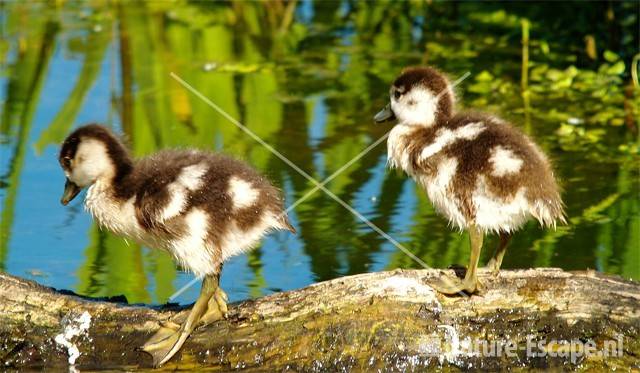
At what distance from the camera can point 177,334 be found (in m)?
5.61

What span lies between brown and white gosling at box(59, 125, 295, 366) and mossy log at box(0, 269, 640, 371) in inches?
6.1

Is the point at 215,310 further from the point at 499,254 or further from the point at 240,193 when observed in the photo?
the point at 499,254

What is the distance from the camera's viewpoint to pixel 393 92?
20.9 ft

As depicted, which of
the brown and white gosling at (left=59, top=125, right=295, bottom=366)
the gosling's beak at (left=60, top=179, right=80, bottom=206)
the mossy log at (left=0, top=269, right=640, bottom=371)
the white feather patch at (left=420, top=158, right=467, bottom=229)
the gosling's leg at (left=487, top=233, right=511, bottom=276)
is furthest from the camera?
the gosling's leg at (left=487, top=233, right=511, bottom=276)

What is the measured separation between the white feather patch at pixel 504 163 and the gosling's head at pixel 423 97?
461 mm

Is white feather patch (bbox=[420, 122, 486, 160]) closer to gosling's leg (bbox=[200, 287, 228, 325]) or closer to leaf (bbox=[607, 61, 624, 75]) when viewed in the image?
gosling's leg (bbox=[200, 287, 228, 325])

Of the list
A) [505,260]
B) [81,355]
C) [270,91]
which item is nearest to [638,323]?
[505,260]

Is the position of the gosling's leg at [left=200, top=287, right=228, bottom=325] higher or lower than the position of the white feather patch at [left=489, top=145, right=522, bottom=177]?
lower

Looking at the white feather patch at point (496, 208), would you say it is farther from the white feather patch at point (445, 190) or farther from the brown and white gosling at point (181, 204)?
the brown and white gosling at point (181, 204)

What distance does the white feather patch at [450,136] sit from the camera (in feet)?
19.2

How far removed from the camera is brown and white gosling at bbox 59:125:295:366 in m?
5.57

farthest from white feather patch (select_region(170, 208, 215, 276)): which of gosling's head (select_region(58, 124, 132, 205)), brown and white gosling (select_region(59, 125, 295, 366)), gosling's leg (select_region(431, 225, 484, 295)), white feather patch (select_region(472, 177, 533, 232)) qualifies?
white feather patch (select_region(472, 177, 533, 232))

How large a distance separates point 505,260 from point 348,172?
1645 mm

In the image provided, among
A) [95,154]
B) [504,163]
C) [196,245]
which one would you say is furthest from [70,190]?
[504,163]
